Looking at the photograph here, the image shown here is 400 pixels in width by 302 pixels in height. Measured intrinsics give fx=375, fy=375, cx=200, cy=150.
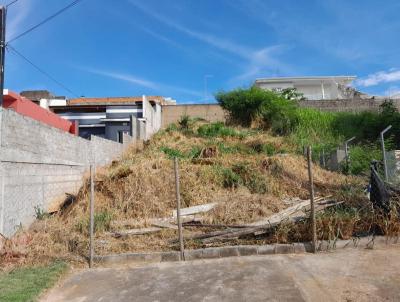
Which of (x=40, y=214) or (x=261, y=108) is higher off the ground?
(x=261, y=108)

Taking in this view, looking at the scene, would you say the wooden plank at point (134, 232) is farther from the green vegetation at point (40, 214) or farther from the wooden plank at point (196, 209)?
the green vegetation at point (40, 214)

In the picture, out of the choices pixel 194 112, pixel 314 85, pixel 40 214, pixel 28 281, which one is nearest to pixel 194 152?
pixel 40 214

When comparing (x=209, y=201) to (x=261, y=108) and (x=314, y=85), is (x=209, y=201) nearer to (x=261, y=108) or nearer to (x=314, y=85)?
(x=261, y=108)

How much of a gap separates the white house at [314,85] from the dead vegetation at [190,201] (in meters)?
22.9

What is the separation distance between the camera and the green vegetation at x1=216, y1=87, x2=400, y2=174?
16844 millimetres

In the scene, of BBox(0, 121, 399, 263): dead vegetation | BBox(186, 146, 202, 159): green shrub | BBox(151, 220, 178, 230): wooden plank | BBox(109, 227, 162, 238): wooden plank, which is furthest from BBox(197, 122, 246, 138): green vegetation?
BBox(109, 227, 162, 238): wooden plank

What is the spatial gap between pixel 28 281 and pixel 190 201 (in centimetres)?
441

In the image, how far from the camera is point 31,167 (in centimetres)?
735

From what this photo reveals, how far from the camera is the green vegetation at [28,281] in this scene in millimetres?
4438

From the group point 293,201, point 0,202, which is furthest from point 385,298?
point 0,202

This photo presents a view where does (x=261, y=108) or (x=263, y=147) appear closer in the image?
(x=263, y=147)

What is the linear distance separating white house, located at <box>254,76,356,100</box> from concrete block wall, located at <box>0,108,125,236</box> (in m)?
26.3

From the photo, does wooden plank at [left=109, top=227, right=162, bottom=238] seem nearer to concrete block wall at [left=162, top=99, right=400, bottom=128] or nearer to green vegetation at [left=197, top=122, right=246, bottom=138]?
green vegetation at [left=197, top=122, right=246, bottom=138]

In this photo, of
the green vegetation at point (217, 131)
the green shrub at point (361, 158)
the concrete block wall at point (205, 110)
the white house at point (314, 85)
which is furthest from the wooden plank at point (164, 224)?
the white house at point (314, 85)
